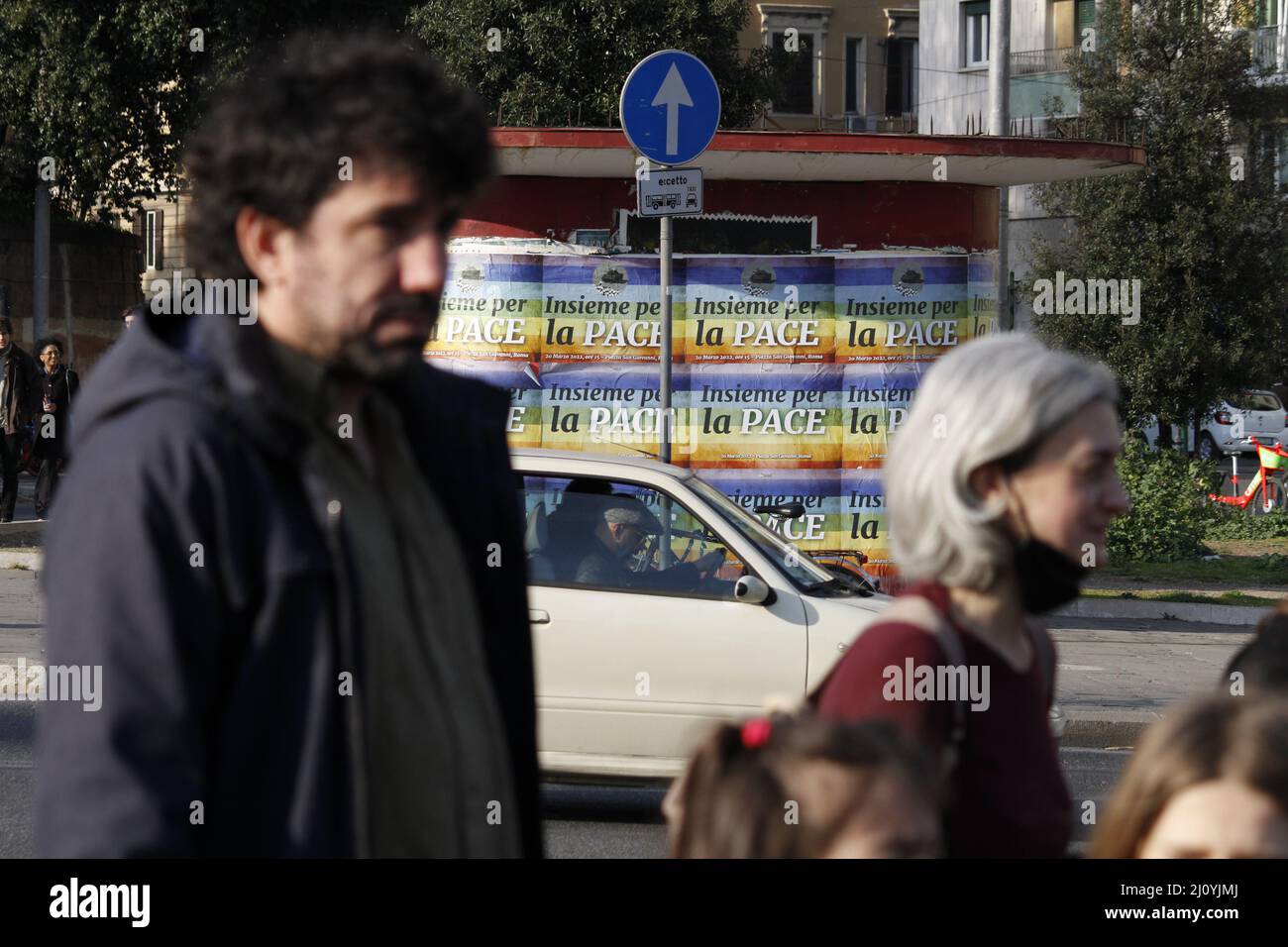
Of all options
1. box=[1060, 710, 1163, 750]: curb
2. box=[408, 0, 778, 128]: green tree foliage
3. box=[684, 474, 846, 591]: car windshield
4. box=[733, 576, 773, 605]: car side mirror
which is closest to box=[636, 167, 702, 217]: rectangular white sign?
box=[684, 474, 846, 591]: car windshield

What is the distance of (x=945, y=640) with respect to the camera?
93.2 inches

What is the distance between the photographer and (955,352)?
2.62 metres

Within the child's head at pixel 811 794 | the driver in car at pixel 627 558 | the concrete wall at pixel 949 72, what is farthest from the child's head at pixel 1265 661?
the concrete wall at pixel 949 72

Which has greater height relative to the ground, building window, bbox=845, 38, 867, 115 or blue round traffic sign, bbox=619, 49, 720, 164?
building window, bbox=845, 38, 867, 115

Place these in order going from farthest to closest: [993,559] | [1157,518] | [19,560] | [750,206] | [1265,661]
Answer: [1157,518]
[19,560]
[750,206]
[1265,661]
[993,559]

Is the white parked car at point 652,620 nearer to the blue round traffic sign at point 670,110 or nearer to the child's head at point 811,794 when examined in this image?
the blue round traffic sign at point 670,110

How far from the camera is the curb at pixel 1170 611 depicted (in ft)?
44.6

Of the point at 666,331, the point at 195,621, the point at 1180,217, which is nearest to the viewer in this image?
the point at 195,621

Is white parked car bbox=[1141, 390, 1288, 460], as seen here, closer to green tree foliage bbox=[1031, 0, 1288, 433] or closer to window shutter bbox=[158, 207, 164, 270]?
green tree foliage bbox=[1031, 0, 1288, 433]

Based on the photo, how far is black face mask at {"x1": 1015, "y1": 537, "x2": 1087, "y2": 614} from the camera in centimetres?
251

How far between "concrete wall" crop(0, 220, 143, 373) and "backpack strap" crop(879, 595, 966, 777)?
30.9 m

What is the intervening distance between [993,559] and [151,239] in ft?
131

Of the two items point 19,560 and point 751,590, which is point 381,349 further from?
point 19,560

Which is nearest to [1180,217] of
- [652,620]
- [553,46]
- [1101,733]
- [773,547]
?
[553,46]
